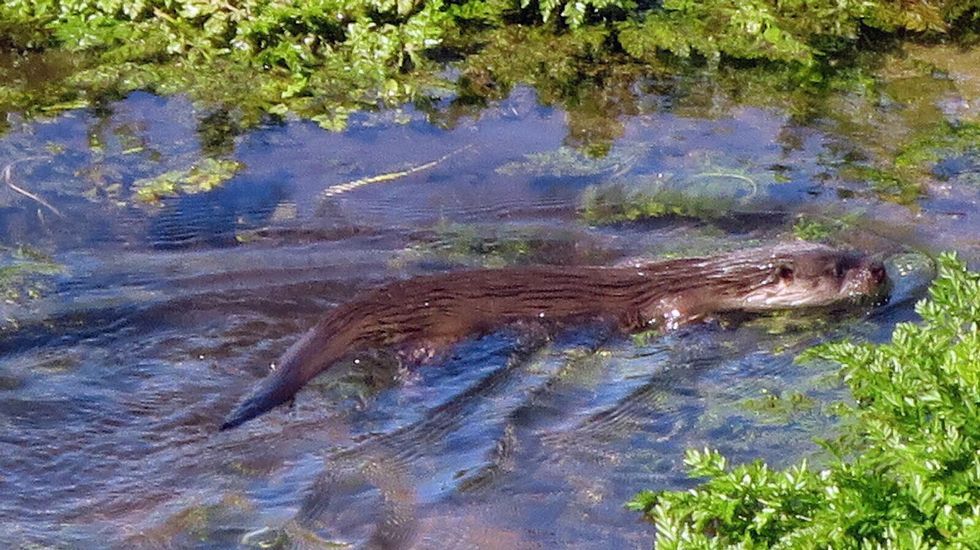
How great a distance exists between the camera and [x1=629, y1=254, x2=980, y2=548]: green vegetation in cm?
271

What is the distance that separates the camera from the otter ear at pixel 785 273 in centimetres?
509

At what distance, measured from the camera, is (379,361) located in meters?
4.56

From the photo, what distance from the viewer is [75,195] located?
5.40 m

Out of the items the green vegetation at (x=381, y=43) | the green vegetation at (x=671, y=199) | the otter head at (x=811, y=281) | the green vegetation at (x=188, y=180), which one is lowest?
the otter head at (x=811, y=281)

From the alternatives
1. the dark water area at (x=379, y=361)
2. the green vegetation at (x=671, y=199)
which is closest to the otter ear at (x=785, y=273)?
the dark water area at (x=379, y=361)

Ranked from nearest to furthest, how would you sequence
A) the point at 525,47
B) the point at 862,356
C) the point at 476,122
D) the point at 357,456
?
the point at 862,356, the point at 357,456, the point at 476,122, the point at 525,47

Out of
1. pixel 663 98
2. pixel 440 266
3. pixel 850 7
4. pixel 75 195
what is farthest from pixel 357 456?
pixel 850 7

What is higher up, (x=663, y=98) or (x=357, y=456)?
(x=663, y=98)

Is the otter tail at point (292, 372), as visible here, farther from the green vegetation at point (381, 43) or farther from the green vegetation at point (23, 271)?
the green vegetation at point (381, 43)

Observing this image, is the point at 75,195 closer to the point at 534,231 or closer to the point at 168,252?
the point at 168,252

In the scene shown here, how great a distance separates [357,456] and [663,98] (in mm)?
3312

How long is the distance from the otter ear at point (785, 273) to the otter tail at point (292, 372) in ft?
5.85

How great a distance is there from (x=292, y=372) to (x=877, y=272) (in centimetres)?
234

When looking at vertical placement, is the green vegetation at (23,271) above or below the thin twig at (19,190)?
below
